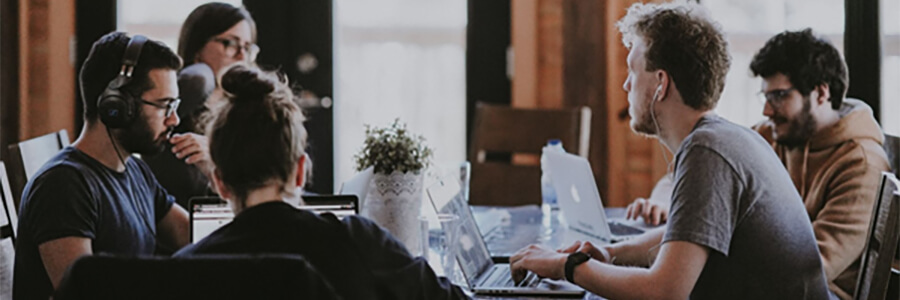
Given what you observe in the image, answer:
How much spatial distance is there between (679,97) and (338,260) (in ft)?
2.58

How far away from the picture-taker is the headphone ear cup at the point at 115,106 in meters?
1.91

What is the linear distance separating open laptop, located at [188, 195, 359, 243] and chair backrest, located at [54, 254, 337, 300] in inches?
31.5

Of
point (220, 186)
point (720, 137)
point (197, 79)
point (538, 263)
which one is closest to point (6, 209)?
point (197, 79)

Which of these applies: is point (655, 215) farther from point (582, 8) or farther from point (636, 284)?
point (582, 8)

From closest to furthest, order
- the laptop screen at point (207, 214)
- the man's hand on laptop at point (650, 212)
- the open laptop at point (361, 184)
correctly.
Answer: the laptop screen at point (207, 214) < the open laptop at point (361, 184) < the man's hand on laptop at point (650, 212)

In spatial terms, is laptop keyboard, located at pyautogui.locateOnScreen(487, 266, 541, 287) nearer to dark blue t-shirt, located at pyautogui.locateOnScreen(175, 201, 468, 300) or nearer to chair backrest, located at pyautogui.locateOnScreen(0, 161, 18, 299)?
dark blue t-shirt, located at pyautogui.locateOnScreen(175, 201, 468, 300)

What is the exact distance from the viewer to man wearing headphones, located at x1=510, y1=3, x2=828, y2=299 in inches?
64.4

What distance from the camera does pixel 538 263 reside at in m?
1.87

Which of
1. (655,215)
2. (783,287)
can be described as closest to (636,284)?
(783,287)

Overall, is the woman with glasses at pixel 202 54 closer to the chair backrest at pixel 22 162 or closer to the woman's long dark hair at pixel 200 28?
the woman's long dark hair at pixel 200 28

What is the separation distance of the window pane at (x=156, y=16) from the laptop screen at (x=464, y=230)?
258 centimetres

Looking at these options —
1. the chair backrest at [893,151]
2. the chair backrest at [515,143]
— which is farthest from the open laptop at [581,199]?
the chair backrest at [515,143]

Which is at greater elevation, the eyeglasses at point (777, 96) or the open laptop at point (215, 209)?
the eyeglasses at point (777, 96)

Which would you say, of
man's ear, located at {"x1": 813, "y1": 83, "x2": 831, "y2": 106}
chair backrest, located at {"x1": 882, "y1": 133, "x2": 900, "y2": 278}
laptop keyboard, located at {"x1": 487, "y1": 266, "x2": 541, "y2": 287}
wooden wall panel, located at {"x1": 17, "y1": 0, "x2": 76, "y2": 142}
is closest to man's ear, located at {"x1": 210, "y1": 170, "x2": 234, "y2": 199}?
laptop keyboard, located at {"x1": 487, "y1": 266, "x2": 541, "y2": 287}
